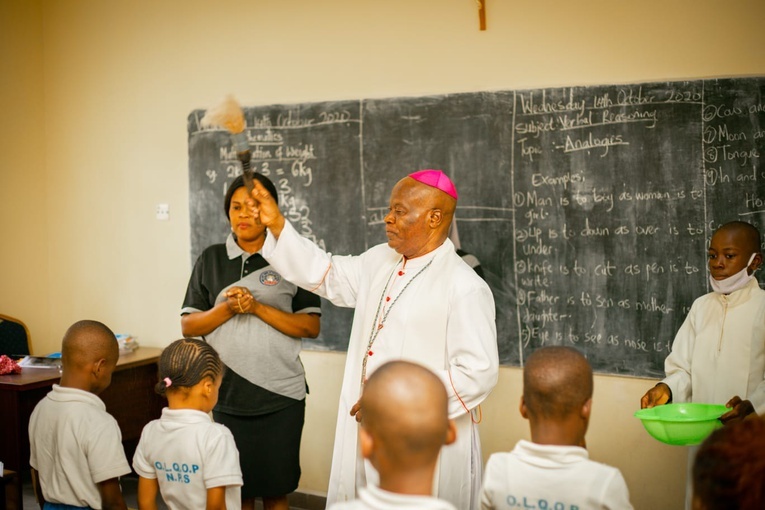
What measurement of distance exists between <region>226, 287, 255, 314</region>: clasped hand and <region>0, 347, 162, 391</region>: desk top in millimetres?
1528

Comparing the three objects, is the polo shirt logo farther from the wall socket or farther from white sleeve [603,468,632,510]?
the wall socket

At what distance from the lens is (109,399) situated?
14.3ft

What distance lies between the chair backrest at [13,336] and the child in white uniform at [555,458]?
4158mm

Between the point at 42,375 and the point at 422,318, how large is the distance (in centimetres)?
251

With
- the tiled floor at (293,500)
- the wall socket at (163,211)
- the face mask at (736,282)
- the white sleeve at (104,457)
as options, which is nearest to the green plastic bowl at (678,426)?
the face mask at (736,282)

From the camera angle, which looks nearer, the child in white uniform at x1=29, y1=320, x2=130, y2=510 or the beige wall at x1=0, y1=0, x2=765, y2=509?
the child in white uniform at x1=29, y1=320, x2=130, y2=510

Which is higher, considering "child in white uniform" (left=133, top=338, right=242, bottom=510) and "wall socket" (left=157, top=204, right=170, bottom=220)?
"wall socket" (left=157, top=204, right=170, bottom=220)

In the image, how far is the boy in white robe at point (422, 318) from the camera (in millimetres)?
2508

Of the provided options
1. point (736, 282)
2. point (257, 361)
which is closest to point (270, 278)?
point (257, 361)

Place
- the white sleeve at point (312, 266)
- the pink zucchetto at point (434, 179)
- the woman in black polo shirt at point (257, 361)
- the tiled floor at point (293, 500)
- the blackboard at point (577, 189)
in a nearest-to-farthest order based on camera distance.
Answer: the pink zucchetto at point (434, 179) → the white sleeve at point (312, 266) → the woman in black polo shirt at point (257, 361) → the blackboard at point (577, 189) → the tiled floor at point (293, 500)

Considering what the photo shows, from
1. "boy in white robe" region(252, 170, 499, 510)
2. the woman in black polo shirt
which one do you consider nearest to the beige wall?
the woman in black polo shirt

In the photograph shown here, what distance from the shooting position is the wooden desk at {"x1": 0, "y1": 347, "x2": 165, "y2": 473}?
152 inches

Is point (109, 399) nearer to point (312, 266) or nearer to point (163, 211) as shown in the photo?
point (163, 211)

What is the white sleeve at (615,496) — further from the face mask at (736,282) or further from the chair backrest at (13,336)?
the chair backrest at (13,336)
